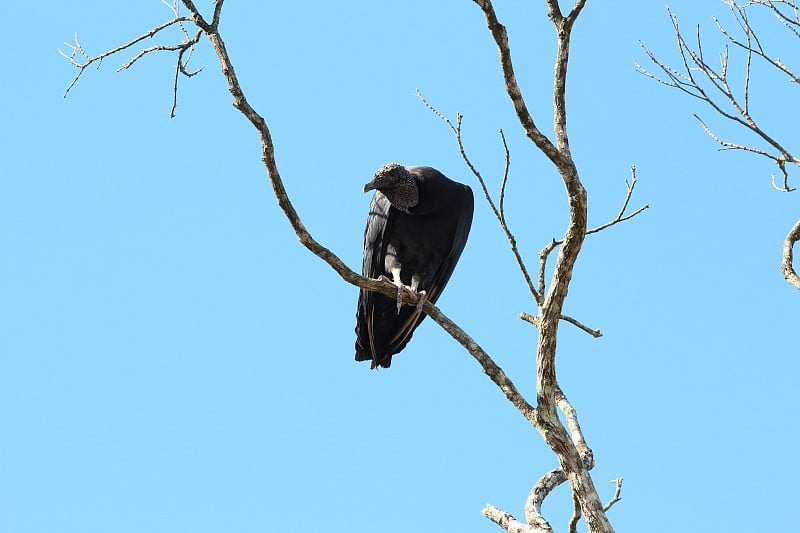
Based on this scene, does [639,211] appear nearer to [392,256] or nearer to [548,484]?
[548,484]

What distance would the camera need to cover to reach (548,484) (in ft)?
11.9

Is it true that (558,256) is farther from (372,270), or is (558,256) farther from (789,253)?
(372,270)

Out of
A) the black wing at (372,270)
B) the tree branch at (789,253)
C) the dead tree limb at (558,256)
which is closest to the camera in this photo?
the dead tree limb at (558,256)

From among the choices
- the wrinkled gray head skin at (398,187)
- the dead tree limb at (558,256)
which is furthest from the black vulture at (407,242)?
the dead tree limb at (558,256)

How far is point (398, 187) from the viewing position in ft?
16.3

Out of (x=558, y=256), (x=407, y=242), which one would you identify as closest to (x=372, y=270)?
(x=407, y=242)

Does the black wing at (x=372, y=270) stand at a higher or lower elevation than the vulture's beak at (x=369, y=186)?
lower

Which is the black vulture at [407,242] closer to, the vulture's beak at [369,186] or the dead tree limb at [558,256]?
the vulture's beak at [369,186]

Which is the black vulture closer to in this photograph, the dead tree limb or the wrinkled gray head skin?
the wrinkled gray head skin

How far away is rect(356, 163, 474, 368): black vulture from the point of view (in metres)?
4.95

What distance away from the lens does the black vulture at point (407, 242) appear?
195 inches

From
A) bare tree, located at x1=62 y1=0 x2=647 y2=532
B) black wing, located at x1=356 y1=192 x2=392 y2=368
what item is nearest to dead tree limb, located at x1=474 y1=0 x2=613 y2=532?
bare tree, located at x1=62 y1=0 x2=647 y2=532

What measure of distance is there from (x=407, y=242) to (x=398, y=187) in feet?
0.91

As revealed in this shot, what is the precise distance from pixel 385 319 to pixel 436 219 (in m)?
0.56
